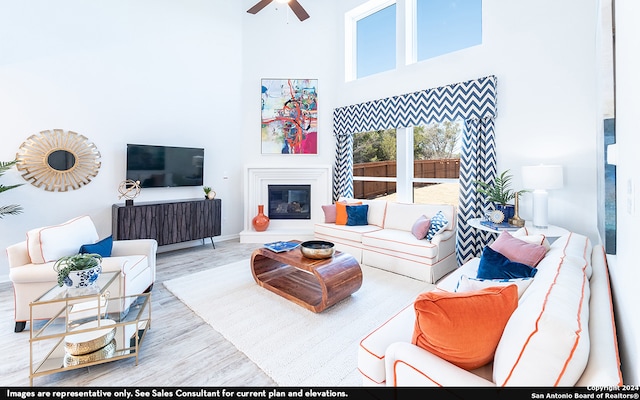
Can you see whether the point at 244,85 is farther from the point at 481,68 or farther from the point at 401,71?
the point at 481,68

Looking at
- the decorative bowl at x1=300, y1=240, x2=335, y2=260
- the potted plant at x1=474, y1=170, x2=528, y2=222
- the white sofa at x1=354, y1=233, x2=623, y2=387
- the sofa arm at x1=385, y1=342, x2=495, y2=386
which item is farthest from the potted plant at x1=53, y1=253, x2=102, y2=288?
the potted plant at x1=474, y1=170, x2=528, y2=222

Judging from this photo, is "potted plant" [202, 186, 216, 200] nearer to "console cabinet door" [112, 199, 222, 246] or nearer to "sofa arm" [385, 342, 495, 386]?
"console cabinet door" [112, 199, 222, 246]

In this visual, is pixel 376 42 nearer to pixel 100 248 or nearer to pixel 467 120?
pixel 467 120

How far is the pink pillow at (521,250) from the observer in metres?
2.02

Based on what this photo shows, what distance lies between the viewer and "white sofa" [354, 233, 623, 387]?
89 centimetres

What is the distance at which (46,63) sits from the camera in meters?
3.65

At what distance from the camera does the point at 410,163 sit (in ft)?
15.8

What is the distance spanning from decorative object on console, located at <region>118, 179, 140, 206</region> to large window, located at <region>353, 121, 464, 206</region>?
11.6ft

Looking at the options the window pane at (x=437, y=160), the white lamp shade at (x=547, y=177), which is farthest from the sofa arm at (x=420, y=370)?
the window pane at (x=437, y=160)

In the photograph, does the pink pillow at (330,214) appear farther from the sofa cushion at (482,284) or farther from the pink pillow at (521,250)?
the sofa cushion at (482,284)

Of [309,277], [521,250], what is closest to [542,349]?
[521,250]

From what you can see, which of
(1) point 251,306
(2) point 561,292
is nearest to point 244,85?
(1) point 251,306

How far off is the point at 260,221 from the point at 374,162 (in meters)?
2.30

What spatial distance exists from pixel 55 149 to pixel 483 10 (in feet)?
18.9
